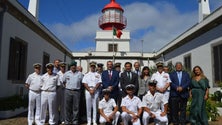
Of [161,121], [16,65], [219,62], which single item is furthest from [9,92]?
[219,62]

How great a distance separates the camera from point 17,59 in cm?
978

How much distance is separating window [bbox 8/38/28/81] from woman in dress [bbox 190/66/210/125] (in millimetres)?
6556

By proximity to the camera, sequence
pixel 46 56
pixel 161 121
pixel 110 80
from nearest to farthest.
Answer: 1. pixel 161 121
2. pixel 110 80
3. pixel 46 56

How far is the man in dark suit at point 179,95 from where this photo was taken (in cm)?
632

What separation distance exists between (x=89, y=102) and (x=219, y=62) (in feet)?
21.5

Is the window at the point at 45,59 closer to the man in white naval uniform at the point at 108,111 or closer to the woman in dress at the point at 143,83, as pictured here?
the woman in dress at the point at 143,83

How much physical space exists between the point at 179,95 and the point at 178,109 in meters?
0.40

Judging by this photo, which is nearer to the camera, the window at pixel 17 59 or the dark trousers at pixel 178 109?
Answer: the dark trousers at pixel 178 109

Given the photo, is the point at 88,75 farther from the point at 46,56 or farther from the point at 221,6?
the point at 46,56

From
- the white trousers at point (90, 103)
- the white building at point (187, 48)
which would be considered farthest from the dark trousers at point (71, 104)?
the white building at point (187, 48)

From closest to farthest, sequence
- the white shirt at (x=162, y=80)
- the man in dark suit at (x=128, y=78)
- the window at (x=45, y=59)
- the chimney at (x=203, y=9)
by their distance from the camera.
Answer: the man in dark suit at (x=128, y=78) → the white shirt at (x=162, y=80) → the window at (x=45, y=59) → the chimney at (x=203, y=9)

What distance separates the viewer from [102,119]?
5.62m

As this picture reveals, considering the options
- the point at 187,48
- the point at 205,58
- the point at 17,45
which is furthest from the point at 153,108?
the point at 187,48

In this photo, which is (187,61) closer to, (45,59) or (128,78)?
(45,59)
